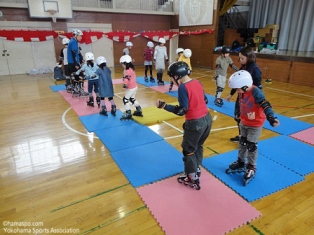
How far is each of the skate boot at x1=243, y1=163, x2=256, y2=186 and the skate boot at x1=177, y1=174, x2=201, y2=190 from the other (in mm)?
608

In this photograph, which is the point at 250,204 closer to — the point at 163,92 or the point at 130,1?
the point at 163,92

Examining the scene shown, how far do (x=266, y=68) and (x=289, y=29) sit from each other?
4245 mm

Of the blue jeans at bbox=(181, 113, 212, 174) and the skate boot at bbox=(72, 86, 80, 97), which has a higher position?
the blue jeans at bbox=(181, 113, 212, 174)

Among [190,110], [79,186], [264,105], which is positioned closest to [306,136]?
[264,105]

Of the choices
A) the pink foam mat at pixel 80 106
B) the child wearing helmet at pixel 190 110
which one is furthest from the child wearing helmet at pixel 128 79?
the child wearing helmet at pixel 190 110

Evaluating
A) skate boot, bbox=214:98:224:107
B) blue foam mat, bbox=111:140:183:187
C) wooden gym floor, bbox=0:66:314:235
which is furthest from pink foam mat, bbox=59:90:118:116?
skate boot, bbox=214:98:224:107

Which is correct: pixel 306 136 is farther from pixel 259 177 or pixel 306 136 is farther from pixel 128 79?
pixel 128 79

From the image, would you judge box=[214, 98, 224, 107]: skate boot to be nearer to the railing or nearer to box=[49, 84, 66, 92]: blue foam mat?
box=[49, 84, 66, 92]: blue foam mat

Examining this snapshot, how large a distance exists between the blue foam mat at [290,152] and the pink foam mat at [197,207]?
120 centimetres

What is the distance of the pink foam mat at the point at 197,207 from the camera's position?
2.22 meters

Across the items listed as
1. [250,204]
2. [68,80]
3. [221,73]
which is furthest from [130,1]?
[250,204]

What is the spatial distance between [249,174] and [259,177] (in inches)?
9.3

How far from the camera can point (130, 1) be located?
13.3m

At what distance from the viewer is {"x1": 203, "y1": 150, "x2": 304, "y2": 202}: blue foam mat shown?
2.71m
